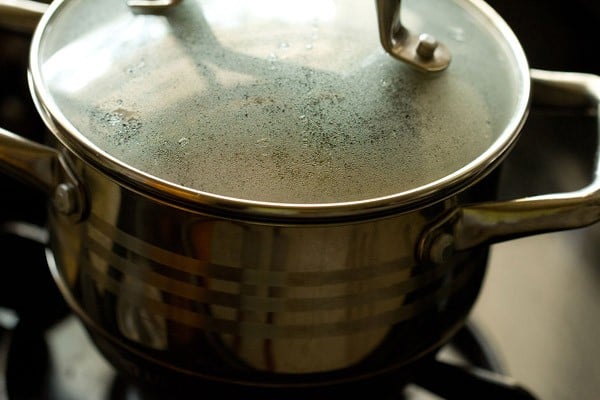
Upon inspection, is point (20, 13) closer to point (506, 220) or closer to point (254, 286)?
point (254, 286)

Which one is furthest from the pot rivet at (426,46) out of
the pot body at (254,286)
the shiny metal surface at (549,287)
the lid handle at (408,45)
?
the shiny metal surface at (549,287)

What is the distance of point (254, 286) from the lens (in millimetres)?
556

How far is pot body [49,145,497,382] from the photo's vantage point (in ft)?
1.78

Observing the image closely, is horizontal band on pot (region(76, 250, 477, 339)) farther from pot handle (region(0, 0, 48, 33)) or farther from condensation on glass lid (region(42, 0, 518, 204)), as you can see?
pot handle (region(0, 0, 48, 33))

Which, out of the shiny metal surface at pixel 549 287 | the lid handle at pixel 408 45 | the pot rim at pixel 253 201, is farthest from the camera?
the shiny metal surface at pixel 549 287

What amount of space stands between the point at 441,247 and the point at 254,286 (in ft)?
0.42

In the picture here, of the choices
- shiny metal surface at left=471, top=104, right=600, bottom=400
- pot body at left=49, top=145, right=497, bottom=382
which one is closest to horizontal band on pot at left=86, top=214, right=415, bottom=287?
pot body at left=49, top=145, right=497, bottom=382

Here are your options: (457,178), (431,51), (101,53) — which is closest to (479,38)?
(431,51)

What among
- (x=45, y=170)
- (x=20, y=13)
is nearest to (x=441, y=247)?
(x=45, y=170)

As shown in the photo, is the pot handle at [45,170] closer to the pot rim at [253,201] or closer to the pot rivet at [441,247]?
the pot rim at [253,201]

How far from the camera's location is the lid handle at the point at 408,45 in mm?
614

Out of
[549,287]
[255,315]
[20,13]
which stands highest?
[20,13]

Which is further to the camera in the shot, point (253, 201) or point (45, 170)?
point (45, 170)

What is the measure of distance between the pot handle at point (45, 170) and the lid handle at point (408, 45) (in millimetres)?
244
